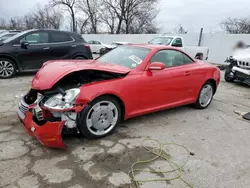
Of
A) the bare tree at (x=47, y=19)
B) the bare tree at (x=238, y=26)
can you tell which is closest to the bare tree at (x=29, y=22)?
the bare tree at (x=47, y=19)

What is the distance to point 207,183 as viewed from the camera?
8.89 ft

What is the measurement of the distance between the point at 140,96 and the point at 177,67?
120 cm

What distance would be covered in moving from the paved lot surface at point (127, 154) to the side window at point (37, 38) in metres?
3.80

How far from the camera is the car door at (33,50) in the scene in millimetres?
7855

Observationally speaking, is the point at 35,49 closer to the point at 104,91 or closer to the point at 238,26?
the point at 104,91

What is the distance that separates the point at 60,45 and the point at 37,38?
0.80m

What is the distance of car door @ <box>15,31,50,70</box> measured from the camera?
25.8ft

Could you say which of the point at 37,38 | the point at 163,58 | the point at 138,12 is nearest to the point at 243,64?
the point at 163,58

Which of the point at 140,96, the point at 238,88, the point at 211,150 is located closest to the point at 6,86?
the point at 140,96

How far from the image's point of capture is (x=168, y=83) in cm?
443

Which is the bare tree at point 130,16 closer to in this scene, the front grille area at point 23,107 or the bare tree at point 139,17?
the bare tree at point 139,17

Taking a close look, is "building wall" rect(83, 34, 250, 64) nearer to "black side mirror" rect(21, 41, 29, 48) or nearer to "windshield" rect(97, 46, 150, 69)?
"black side mirror" rect(21, 41, 29, 48)

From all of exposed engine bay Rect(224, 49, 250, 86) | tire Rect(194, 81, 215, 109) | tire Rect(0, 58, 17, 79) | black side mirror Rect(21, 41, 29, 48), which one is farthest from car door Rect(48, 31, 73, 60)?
exposed engine bay Rect(224, 49, 250, 86)

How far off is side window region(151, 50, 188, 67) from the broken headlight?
1693 mm
